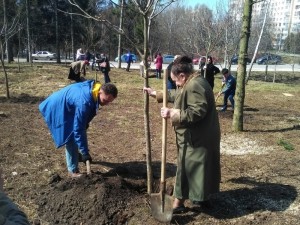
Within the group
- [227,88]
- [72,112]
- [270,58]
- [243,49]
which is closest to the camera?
[72,112]

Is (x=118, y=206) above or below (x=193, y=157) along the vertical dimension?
below

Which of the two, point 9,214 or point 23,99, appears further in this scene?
point 23,99

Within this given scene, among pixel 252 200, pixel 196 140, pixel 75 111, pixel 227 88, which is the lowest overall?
pixel 252 200

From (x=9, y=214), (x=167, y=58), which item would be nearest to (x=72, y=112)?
(x=9, y=214)

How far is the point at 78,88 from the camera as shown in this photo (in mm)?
4438

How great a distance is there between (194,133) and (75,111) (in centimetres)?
154

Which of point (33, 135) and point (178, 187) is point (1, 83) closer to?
point (33, 135)

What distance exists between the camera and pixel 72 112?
14.8ft

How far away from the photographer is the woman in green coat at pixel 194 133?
356 centimetres

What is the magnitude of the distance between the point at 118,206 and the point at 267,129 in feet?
17.0

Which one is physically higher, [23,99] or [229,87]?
[229,87]

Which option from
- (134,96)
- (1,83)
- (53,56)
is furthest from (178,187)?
(53,56)

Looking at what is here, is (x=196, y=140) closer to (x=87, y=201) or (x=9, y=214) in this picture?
(x=87, y=201)

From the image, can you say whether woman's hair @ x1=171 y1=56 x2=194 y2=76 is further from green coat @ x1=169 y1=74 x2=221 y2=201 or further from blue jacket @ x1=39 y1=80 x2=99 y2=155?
blue jacket @ x1=39 y1=80 x2=99 y2=155
